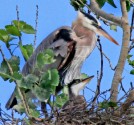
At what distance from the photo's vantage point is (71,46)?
463 cm

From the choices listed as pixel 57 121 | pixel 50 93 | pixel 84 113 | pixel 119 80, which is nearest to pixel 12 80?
pixel 50 93

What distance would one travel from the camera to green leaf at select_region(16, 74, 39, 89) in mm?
3041

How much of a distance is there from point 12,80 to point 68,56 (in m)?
1.62

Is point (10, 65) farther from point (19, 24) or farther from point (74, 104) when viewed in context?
point (74, 104)

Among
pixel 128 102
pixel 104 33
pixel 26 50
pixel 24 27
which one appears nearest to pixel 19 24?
pixel 24 27

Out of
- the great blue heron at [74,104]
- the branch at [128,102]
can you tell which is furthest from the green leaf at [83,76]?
the branch at [128,102]

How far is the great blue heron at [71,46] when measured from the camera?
181 inches

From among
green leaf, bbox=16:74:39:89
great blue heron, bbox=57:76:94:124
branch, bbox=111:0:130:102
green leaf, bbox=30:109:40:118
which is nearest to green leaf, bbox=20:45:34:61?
green leaf, bbox=16:74:39:89

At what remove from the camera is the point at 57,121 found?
11.7 feet

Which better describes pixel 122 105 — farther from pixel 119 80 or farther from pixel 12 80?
pixel 12 80

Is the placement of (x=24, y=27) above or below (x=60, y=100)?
above

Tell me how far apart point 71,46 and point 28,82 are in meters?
1.59

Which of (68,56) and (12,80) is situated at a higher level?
(68,56)

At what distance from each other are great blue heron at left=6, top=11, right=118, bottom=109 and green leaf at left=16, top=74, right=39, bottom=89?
1.34m
